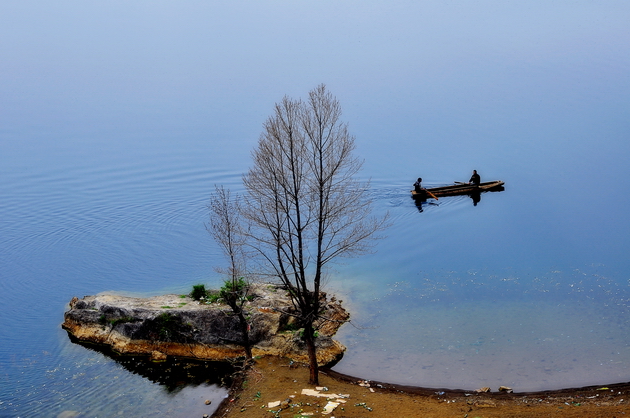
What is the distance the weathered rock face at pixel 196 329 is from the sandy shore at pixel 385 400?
6.35ft

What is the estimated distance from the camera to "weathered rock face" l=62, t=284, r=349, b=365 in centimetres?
2570

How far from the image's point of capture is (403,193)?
41.9 m

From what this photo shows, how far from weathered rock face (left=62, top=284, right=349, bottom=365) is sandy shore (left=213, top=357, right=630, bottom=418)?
194 cm

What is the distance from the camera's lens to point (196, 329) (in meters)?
26.6

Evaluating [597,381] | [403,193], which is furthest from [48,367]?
[403,193]

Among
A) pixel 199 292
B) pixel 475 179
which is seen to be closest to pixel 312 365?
Answer: pixel 199 292

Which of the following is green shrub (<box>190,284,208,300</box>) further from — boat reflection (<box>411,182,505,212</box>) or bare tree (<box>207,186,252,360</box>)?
boat reflection (<box>411,182,505,212</box>)

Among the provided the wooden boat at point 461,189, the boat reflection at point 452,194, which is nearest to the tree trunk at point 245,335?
the boat reflection at point 452,194

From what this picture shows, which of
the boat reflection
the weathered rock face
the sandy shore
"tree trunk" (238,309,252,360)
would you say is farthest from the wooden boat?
the sandy shore

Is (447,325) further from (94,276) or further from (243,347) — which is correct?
(94,276)

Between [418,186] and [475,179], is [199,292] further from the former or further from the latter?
[475,179]

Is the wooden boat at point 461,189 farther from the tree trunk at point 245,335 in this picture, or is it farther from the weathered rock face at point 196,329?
the tree trunk at point 245,335

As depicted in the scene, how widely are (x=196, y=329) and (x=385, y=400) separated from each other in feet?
30.7

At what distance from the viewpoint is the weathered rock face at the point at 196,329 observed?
25.7 m
